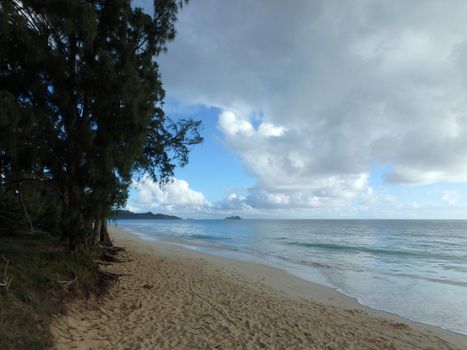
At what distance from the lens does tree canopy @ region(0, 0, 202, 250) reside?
780cm

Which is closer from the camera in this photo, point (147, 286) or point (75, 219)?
point (75, 219)

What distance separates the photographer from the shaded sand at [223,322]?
6.21 metres

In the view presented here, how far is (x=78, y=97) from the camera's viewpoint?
9125mm

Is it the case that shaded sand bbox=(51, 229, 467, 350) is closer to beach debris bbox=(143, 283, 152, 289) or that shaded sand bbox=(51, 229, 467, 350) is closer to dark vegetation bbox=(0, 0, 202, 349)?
beach debris bbox=(143, 283, 152, 289)

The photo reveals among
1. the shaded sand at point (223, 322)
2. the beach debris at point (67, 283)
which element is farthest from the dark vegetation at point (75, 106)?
the shaded sand at point (223, 322)

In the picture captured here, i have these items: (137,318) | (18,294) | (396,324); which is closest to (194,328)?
(137,318)

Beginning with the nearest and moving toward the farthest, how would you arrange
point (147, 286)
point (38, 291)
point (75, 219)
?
1. point (38, 291)
2. point (75, 219)
3. point (147, 286)

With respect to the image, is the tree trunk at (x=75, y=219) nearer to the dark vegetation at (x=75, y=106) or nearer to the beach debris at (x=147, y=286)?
the dark vegetation at (x=75, y=106)

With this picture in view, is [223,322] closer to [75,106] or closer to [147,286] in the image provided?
[147,286]

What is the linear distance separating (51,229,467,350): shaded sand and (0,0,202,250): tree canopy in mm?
2771

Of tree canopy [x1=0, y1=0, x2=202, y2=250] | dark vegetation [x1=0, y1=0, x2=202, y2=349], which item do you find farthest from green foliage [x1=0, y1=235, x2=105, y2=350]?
tree canopy [x1=0, y1=0, x2=202, y2=250]

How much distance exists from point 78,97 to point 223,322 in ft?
22.8

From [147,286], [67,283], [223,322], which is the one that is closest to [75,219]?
[67,283]

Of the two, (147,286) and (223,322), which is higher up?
(147,286)
